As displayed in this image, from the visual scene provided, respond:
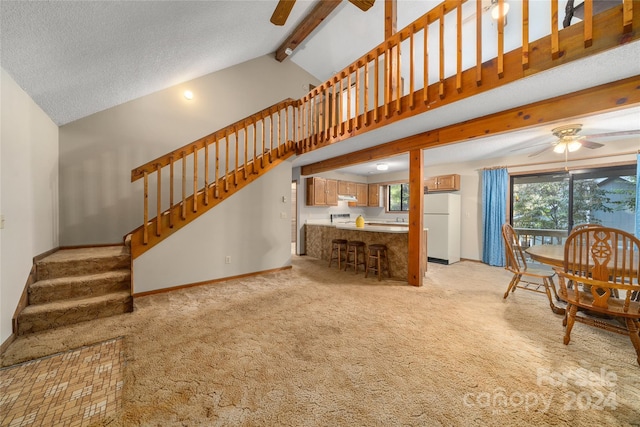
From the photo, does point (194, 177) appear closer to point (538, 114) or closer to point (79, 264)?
point (79, 264)

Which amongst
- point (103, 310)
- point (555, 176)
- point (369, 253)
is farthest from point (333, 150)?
point (555, 176)

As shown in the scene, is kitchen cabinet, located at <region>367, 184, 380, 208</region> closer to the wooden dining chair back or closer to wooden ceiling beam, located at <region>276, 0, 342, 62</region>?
wooden ceiling beam, located at <region>276, 0, 342, 62</region>

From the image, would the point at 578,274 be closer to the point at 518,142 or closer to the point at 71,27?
the point at 518,142

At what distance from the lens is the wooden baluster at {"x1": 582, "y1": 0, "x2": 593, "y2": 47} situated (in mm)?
1610

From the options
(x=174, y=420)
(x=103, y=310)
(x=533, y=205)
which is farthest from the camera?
(x=533, y=205)

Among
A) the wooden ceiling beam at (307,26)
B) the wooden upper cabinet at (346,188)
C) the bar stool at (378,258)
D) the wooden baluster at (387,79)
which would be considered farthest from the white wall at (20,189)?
the wooden upper cabinet at (346,188)

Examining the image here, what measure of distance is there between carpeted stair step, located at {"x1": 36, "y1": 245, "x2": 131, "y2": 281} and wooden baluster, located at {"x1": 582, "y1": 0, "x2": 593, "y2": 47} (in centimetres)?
498

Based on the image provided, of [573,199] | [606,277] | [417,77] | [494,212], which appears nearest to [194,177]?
[606,277]

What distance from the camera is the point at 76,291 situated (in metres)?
2.72

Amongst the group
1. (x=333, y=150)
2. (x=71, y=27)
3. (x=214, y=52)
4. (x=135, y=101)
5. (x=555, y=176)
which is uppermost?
(x=214, y=52)

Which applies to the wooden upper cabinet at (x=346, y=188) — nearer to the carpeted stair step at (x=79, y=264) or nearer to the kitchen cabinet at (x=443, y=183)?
the kitchen cabinet at (x=443, y=183)

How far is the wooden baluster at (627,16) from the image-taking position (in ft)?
4.88

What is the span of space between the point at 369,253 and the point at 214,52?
14.9 feet

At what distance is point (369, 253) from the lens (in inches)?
180
